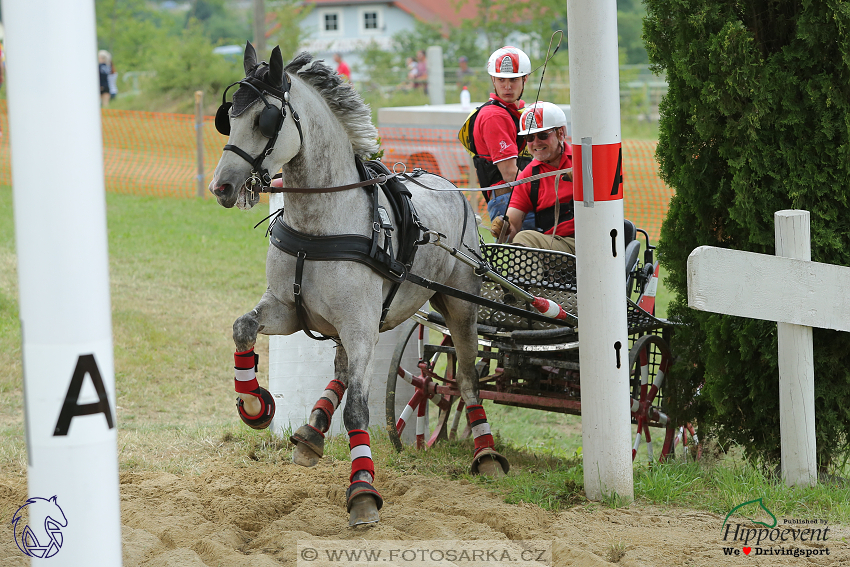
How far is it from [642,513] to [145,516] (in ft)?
7.65

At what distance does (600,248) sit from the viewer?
13.9 feet

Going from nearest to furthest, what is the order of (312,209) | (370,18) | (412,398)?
(312,209)
(412,398)
(370,18)

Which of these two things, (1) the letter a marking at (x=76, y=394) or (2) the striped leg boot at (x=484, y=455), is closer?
(1) the letter a marking at (x=76, y=394)

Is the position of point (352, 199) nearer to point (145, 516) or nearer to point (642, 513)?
point (145, 516)

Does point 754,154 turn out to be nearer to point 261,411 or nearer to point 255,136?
point 255,136

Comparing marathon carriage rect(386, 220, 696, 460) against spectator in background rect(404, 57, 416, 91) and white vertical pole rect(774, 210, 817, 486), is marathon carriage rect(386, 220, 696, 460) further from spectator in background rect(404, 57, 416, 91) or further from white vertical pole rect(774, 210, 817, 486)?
spectator in background rect(404, 57, 416, 91)

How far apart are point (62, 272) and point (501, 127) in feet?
15.2

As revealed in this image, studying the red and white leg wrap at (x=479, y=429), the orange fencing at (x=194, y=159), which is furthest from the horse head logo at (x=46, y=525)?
the orange fencing at (x=194, y=159)

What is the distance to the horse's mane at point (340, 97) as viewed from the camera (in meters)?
4.31

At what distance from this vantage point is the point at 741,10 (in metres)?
4.71

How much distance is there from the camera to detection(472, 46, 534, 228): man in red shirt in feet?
20.3

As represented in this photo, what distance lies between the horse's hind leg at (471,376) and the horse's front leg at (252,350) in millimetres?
1201

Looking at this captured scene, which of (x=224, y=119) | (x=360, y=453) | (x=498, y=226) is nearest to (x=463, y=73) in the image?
(x=498, y=226)

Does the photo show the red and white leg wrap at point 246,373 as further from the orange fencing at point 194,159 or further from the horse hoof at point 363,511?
the orange fencing at point 194,159
